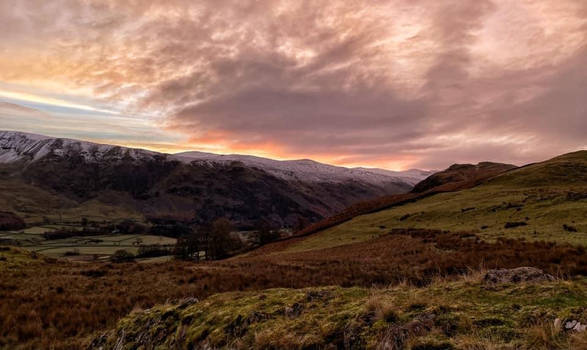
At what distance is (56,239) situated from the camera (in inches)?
7367

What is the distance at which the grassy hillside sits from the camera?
29.8 m

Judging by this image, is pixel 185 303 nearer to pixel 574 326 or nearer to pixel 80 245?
pixel 574 326

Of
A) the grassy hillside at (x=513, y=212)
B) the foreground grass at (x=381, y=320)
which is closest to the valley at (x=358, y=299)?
the foreground grass at (x=381, y=320)

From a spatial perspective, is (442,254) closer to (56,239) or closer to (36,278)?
(36,278)

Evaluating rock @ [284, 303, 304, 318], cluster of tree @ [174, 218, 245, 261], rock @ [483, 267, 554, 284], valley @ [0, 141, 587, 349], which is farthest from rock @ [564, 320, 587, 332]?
cluster of tree @ [174, 218, 245, 261]

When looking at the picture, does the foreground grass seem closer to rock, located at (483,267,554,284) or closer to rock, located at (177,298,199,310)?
rock, located at (177,298,199,310)

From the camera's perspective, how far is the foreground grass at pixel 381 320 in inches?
209

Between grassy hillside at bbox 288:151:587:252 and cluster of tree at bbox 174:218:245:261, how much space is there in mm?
42166

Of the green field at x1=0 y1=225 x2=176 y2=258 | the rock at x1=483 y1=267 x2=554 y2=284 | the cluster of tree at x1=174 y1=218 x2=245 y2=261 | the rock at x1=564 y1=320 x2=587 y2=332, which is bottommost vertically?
the green field at x1=0 y1=225 x2=176 y2=258

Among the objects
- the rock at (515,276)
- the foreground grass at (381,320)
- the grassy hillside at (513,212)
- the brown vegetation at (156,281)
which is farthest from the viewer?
the grassy hillside at (513,212)

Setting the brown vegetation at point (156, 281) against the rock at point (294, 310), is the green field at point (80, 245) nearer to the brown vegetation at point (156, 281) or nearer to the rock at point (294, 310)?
the brown vegetation at point (156, 281)

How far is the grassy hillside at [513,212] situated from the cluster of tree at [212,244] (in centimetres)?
4217

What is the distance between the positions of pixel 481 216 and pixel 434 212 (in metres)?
10.2

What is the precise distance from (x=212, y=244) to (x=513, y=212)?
241ft
